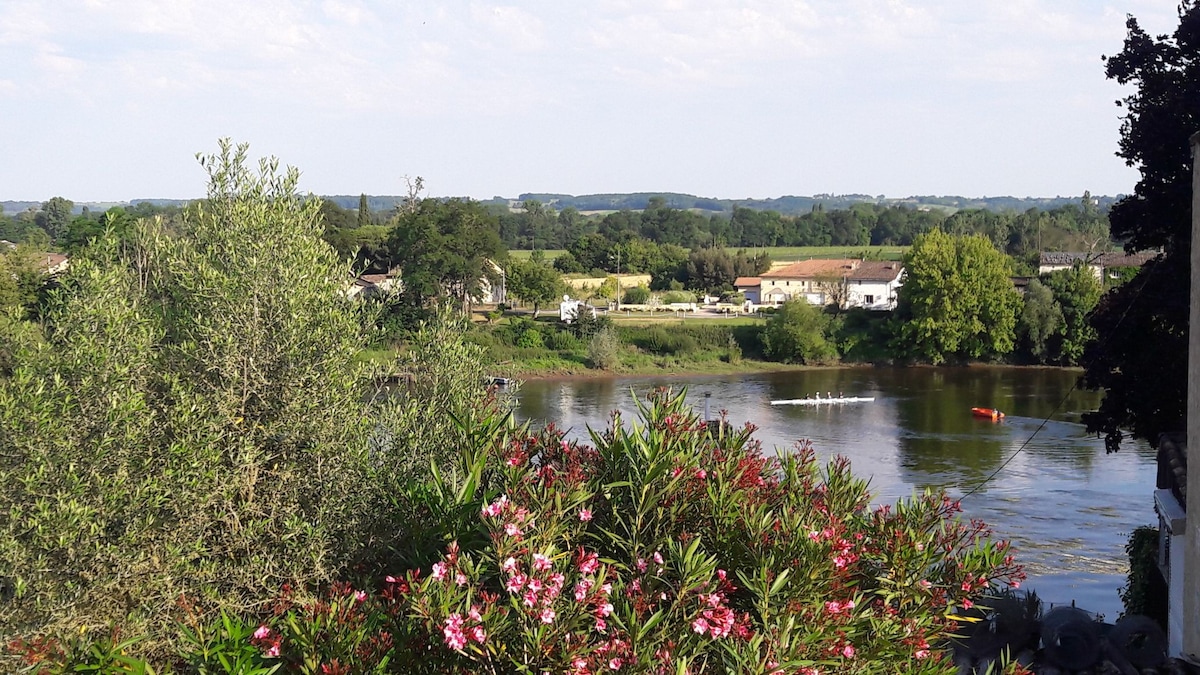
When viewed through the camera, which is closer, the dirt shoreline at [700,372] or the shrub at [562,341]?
the dirt shoreline at [700,372]

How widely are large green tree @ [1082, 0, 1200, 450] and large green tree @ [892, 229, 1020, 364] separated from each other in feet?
111

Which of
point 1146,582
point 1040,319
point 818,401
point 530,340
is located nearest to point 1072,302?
point 1040,319

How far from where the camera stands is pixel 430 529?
5453 mm

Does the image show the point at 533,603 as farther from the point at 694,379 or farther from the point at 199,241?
the point at 694,379

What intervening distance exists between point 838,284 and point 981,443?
1106 inches

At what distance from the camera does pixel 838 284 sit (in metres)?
58.6

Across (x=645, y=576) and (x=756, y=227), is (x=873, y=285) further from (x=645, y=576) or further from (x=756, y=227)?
(x=645, y=576)

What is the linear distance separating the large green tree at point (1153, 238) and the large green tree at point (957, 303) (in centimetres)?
3395

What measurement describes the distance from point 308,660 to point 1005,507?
21.3m

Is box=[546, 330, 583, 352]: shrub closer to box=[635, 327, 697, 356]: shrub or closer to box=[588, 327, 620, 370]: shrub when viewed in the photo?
box=[588, 327, 620, 370]: shrub

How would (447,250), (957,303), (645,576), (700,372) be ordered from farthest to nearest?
(447,250) → (957,303) → (700,372) → (645,576)

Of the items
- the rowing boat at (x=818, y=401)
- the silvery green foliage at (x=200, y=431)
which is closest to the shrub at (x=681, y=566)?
the silvery green foliage at (x=200, y=431)

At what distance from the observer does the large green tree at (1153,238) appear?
42.8 feet

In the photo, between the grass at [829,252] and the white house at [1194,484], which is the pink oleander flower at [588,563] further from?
the grass at [829,252]
